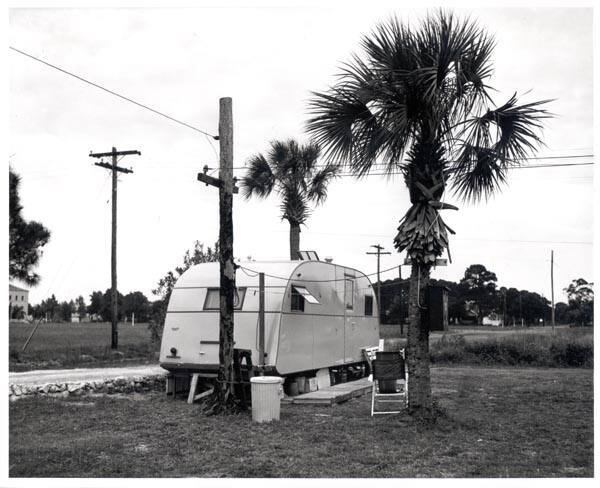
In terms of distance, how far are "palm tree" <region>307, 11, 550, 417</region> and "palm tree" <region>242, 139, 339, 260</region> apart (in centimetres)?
885

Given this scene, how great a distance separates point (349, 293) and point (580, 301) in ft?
74.6

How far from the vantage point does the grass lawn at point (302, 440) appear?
730 centimetres

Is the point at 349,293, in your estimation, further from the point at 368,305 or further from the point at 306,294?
the point at 306,294

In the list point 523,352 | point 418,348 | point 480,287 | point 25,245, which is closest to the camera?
point 418,348

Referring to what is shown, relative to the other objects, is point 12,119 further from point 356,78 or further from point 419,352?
point 419,352

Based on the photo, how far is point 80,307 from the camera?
385 feet

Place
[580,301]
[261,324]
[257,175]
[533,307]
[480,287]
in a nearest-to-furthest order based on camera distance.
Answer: [261,324]
[257,175]
[580,301]
[533,307]
[480,287]

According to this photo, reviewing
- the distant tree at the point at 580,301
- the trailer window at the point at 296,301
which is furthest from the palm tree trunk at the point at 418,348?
the distant tree at the point at 580,301

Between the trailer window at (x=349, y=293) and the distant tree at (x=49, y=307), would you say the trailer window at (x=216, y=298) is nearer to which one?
the trailer window at (x=349, y=293)

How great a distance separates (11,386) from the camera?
12453 mm

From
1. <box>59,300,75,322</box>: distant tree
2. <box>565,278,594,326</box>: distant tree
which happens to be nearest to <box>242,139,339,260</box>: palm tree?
<box>565,278,594,326</box>: distant tree

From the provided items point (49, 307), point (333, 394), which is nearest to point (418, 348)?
point (333, 394)

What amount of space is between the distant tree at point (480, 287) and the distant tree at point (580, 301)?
4305cm

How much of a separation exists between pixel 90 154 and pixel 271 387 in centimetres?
1615
